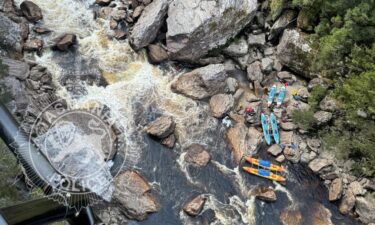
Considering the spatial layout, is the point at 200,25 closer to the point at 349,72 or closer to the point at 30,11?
the point at 349,72

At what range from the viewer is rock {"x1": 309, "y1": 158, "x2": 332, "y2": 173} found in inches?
593

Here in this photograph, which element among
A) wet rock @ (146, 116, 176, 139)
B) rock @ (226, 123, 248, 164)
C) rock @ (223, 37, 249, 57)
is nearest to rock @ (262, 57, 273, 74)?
rock @ (223, 37, 249, 57)

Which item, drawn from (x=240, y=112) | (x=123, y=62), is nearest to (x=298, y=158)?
(x=240, y=112)

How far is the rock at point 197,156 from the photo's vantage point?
14727 millimetres

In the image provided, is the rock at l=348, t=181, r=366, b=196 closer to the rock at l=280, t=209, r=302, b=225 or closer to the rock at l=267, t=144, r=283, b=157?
the rock at l=280, t=209, r=302, b=225

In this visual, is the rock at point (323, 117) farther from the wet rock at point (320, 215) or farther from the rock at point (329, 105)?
the wet rock at point (320, 215)

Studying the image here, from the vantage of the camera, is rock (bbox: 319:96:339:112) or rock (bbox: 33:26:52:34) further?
rock (bbox: 33:26:52:34)

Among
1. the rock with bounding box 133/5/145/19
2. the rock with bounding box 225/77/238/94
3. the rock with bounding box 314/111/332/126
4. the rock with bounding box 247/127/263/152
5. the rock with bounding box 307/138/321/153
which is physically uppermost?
the rock with bounding box 133/5/145/19

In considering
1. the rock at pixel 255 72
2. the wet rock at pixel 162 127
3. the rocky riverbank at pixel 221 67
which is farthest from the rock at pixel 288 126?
the wet rock at pixel 162 127

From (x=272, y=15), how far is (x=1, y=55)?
1065cm

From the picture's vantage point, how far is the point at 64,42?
1616 cm

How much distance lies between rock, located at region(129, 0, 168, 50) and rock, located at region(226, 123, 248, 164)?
4.93 m

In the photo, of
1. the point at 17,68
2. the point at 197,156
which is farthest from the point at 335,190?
the point at 17,68

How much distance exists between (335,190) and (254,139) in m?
3.31
